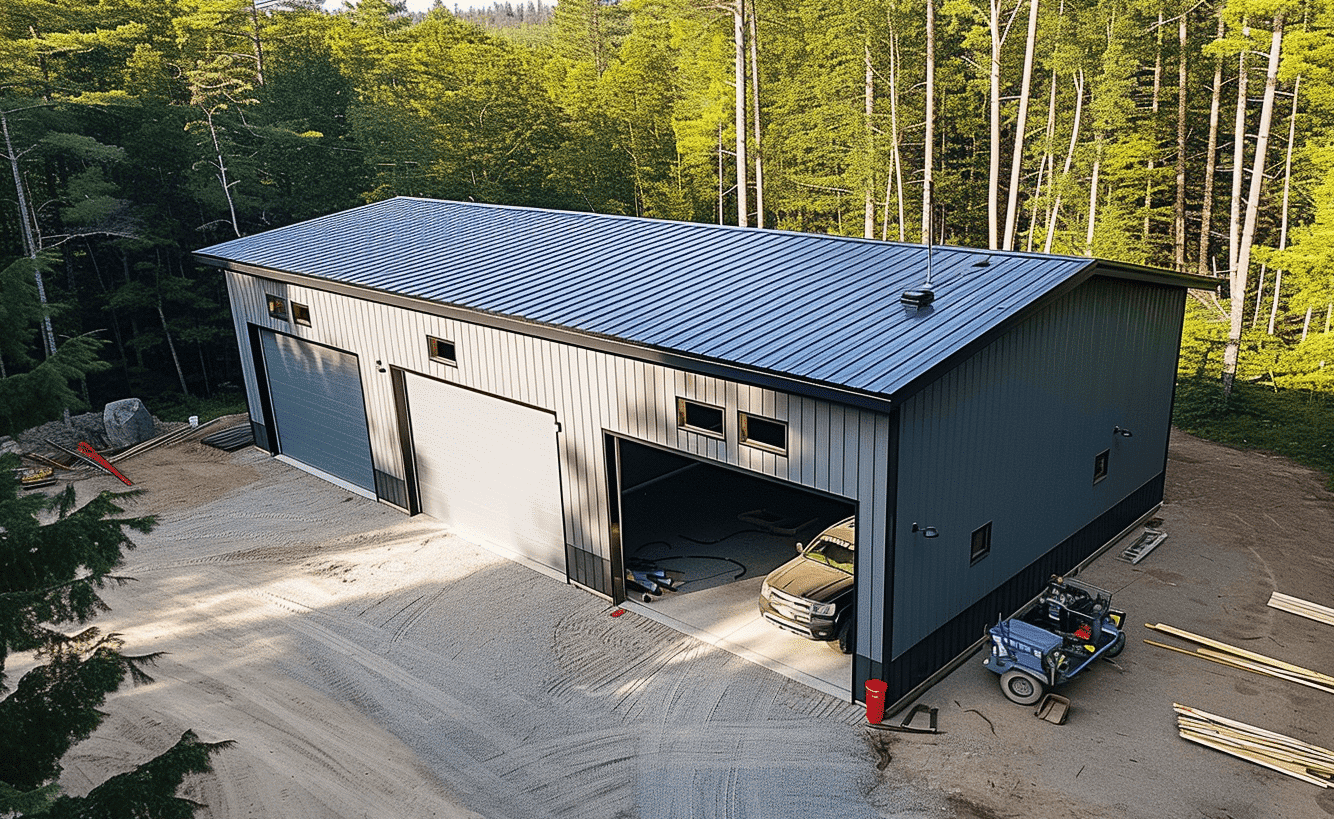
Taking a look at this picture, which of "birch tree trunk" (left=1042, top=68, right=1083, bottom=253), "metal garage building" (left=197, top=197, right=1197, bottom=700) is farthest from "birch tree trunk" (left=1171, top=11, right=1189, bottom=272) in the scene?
"metal garage building" (left=197, top=197, right=1197, bottom=700)

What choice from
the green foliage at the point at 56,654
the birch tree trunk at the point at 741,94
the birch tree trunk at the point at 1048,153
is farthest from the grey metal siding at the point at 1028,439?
the birch tree trunk at the point at 1048,153

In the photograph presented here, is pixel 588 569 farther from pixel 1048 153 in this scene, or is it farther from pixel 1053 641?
pixel 1048 153

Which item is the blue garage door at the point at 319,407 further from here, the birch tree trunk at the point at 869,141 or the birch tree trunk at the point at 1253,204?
the birch tree trunk at the point at 869,141

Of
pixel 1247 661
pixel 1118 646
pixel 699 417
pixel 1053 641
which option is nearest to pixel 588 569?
pixel 699 417

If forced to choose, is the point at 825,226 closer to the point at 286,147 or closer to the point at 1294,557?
the point at 286,147

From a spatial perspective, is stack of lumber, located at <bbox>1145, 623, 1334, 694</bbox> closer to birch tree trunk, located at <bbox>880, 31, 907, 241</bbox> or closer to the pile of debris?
the pile of debris

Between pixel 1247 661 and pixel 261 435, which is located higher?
pixel 261 435
